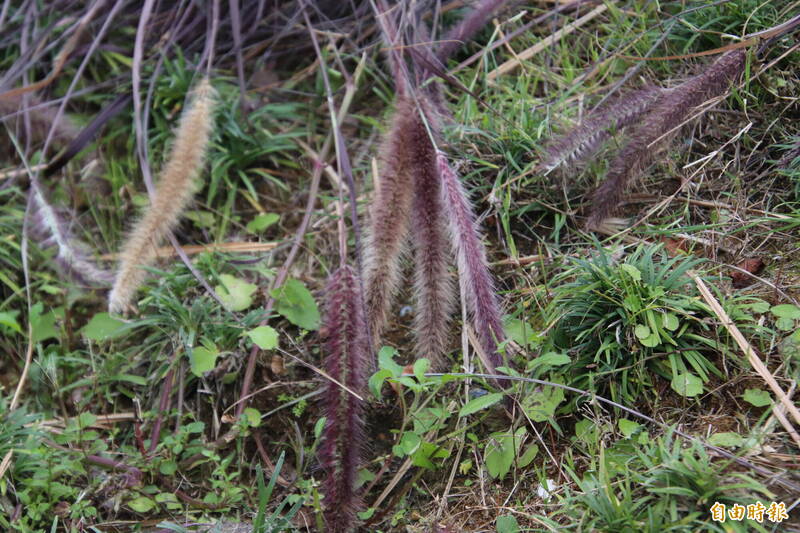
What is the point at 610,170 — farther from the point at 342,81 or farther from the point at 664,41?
the point at 342,81

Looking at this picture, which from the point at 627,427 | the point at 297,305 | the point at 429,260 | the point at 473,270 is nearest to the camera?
the point at 627,427

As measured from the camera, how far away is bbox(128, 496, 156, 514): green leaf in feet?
6.61

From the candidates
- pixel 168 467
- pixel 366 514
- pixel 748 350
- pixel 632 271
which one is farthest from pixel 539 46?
pixel 168 467

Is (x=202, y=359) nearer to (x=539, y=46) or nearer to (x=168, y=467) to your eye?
(x=168, y=467)

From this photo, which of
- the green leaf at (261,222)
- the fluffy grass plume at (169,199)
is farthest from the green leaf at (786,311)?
the fluffy grass plume at (169,199)

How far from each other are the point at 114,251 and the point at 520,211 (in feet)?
5.07

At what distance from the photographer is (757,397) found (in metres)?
1.73

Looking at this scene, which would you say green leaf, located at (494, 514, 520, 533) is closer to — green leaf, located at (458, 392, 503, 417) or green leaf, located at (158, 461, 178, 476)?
green leaf, located at (458, 392, 503, 417)

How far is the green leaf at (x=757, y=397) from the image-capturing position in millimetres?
1715

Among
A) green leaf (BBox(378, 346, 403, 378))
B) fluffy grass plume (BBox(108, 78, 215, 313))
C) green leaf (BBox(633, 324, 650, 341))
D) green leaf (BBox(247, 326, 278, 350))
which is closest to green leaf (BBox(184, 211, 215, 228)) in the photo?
fluffy grass plume (BBox(108, 78, 215, 313))

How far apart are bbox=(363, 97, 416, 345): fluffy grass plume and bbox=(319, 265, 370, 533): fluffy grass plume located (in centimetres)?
10

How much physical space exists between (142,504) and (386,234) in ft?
3.49

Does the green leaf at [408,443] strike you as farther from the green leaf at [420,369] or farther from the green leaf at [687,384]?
the green leaf at [687,384]

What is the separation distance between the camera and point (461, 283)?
208 cm
